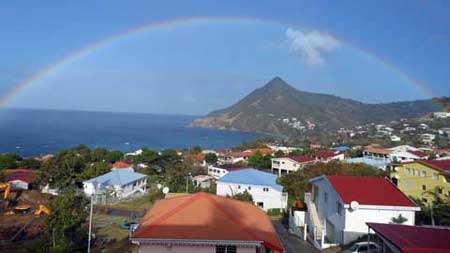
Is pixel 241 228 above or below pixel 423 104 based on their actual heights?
A: below

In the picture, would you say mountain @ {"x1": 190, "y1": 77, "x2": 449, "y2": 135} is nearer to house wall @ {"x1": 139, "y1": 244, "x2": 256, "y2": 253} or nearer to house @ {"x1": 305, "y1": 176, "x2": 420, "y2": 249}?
house @ {"x1": 305, "y1": 176, "x2": 420, "y2": 249}

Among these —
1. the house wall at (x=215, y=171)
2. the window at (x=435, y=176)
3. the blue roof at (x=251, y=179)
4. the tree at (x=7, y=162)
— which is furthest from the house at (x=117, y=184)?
the window at (x=435, y=176)

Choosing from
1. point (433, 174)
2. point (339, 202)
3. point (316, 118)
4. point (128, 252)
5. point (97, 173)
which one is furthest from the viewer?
point (316, 118)

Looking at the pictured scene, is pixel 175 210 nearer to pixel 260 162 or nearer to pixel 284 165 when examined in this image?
pixel 284 165

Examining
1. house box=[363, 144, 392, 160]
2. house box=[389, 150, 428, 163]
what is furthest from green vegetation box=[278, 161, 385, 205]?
house box=[363, 144, 392, 160]

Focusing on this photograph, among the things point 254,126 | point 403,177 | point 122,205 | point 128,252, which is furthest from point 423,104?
point 128,252

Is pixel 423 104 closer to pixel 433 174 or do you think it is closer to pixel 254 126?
pixel 254 126
